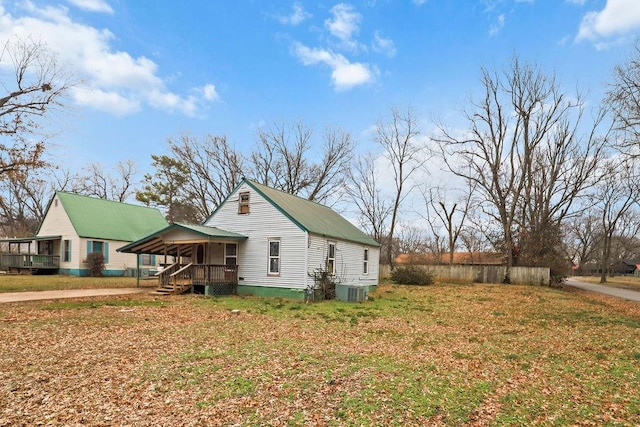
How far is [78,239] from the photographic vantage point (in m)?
29.6

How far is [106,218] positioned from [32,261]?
5972 mm

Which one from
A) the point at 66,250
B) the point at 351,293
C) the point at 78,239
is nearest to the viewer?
the point at 351,293

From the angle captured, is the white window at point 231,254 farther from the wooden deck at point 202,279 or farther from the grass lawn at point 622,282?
the grass lawn at point 622,282

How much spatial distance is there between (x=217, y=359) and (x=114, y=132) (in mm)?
18858

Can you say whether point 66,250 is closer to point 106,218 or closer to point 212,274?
point 106,218

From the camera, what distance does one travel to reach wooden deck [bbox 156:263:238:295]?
18159mm

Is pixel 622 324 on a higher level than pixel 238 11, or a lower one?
lower

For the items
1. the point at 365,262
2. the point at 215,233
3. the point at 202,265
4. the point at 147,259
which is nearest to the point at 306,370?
the point at 215,233

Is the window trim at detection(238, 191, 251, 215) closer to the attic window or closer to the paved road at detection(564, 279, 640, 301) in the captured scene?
the attic window

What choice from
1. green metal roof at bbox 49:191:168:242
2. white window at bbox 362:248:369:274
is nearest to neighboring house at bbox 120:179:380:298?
white window at bbox 362:248:369:274

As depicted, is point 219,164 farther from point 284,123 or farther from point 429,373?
point 429,373

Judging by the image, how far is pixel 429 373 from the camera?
Result: 6.85m

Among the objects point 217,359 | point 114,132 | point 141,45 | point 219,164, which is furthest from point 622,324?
point 219,164

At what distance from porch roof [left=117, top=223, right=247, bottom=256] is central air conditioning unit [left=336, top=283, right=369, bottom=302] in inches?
206
